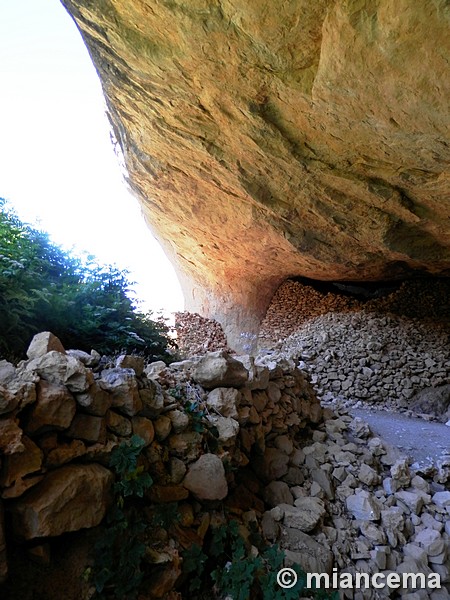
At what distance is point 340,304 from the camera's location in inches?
327

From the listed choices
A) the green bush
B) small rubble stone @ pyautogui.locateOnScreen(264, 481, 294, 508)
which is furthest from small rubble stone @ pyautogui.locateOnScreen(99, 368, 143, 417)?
small rubble stone @ pyautogui.locateOnScreen(264, 481, 294, 508)

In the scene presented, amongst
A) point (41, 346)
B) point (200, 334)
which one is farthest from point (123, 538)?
point (200, 334)

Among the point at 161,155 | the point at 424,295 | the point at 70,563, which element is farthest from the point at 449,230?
the point at 70,563

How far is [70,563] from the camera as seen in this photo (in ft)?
5.05

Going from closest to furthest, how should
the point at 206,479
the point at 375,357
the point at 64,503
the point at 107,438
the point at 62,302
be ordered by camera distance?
the point at 64,503 < the point at 107,438 < the point at 206,479 < the point at 62,302 < the point at 375,357

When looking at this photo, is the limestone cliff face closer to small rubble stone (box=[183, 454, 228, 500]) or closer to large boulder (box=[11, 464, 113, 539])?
small rubble stone (box=[183, 454, 228, 500])

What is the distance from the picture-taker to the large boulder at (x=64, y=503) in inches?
57.1

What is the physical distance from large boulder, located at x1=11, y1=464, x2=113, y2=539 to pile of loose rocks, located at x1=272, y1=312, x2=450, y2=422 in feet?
13.6

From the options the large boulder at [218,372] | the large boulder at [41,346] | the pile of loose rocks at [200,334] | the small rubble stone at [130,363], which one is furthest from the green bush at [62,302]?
the pile of loose rocks at [200,334]

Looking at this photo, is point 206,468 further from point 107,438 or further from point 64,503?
point 64,503

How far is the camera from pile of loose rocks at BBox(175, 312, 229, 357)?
8766 mm

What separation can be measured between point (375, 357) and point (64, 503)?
558cm

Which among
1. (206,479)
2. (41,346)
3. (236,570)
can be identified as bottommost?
(236,570)

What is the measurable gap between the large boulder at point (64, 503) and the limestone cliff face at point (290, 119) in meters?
2.80
